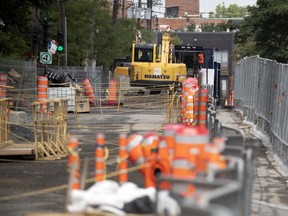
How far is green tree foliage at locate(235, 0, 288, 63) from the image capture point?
43.7m

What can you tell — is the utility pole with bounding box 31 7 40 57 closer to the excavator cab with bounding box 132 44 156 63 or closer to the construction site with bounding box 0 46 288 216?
the construction site with bounding box 0 46 288 216

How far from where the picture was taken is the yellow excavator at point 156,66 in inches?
1777

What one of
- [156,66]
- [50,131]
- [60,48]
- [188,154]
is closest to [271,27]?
[156,66]

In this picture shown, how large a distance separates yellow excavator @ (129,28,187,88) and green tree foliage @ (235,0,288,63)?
5037mm

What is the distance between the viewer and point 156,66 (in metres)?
45.9

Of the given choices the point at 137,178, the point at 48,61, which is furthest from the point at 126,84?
the point at 137,178

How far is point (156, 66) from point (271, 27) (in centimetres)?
695

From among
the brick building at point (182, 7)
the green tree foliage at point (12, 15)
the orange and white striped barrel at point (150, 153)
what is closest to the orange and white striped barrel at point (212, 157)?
the orange and white striped barrel at point (150, 153)

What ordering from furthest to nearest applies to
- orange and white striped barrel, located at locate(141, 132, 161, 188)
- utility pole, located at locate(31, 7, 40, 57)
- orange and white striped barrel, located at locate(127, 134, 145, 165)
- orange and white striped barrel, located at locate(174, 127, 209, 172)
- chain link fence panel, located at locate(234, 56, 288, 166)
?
utility pole, located at locate(31, 7, 40, 57) → chain link fence panel, located at locate(234, 56, 288, 166) → orange and white striped barrel, located at locate(127, 134, 145, 165) → orange and white striped barrel, located at locate(141, 132, 161, 188) → orange and white striped barrel, located at locate(174, 127, 209, 172)

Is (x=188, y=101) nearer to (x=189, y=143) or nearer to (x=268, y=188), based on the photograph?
(x=268, y=188)

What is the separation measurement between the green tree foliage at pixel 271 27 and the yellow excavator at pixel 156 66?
5037 mm

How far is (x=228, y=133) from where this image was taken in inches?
379

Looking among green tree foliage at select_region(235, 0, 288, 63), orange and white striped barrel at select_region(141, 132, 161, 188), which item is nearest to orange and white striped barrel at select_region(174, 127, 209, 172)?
orange and white striped barrel at select_region(141, 132, 161, 188)

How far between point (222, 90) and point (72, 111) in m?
16.6
